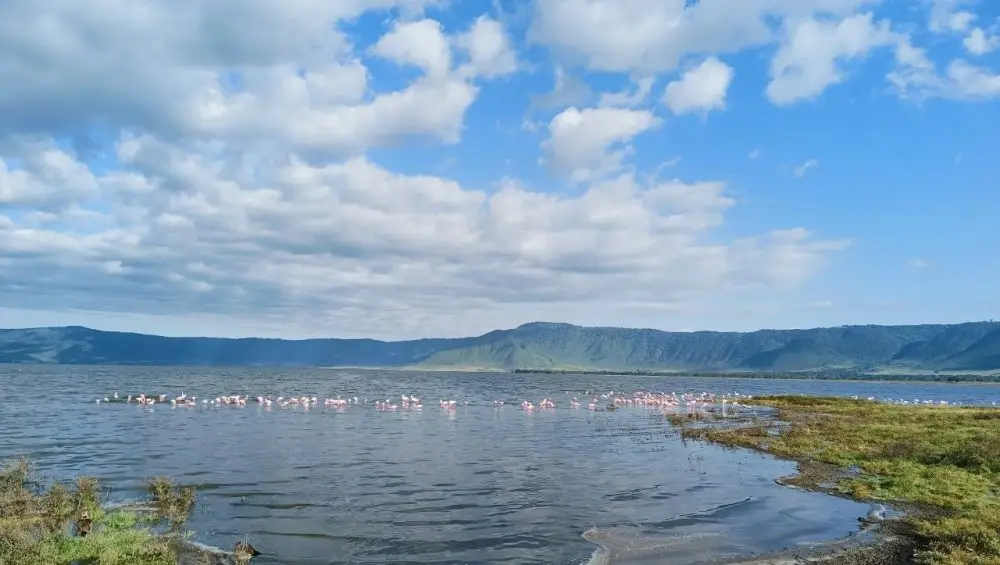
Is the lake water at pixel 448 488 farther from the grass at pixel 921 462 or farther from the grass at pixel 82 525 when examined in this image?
the grass at pixel 921 462

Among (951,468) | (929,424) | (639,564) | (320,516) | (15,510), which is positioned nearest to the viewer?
(639,564)

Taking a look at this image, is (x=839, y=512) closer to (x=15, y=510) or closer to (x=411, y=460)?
(x=411, y=460)

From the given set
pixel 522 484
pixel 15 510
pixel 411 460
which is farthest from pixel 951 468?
pixel 15 510

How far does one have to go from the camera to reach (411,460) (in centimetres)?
3209

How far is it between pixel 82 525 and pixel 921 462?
30.8 meters

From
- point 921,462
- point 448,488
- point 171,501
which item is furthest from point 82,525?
point 921,462

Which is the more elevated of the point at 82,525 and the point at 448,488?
the point at 82,525

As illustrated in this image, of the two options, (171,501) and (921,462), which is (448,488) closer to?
(171,501)

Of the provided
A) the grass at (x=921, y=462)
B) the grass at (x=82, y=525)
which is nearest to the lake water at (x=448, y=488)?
the grass at (x=82, y=525)

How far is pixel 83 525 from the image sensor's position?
16.8 m

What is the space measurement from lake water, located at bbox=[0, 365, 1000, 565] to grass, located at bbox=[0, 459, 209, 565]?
44.0 inches

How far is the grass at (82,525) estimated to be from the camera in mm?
14242

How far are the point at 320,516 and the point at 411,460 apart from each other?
12.0 m

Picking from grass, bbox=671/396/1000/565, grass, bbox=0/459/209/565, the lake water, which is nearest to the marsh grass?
grass, bbox=0/459/209/565
